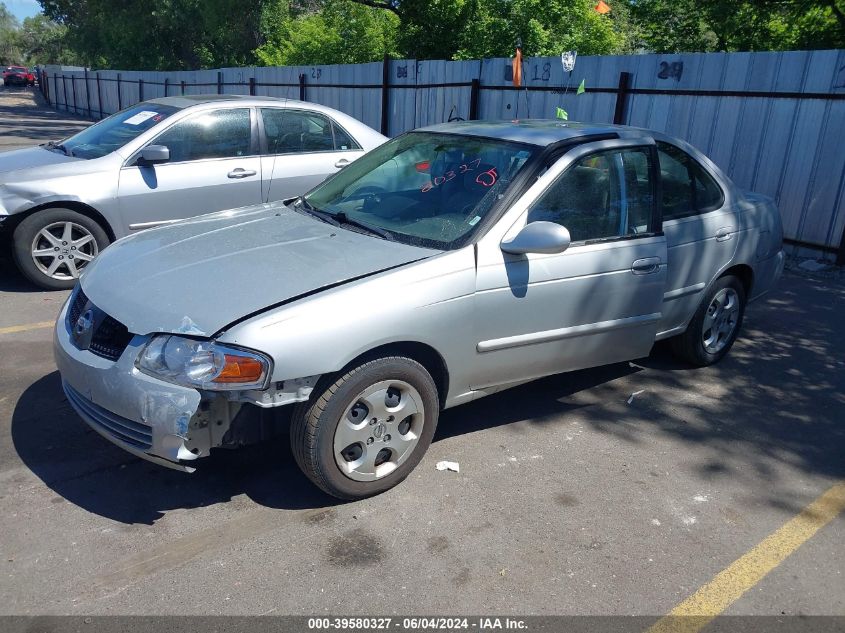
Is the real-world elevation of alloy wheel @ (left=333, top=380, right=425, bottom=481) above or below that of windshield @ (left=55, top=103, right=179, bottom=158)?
below

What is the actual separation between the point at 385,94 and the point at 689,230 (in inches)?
404

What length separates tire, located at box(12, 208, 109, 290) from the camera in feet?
19.8

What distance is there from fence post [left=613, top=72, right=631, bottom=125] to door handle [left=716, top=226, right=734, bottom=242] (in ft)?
17.0

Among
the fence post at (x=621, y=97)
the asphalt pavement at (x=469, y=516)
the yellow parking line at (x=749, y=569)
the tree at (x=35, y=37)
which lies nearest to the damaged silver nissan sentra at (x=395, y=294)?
the asphalt pavement at (x=469, y=516)

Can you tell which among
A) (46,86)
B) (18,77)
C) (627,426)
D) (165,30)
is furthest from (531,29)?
(18,77)

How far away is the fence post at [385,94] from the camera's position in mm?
13867

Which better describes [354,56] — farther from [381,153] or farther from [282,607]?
[282,607]

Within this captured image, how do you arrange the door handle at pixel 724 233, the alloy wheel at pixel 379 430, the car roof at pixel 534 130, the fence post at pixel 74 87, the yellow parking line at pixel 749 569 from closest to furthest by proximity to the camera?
the yellow parking line at pixel 749 569
the alloy wheel at pixel 379 430
the car roof at pixel 534 130
the door handle at pixel 724 233
the fence post at pixel 74 87

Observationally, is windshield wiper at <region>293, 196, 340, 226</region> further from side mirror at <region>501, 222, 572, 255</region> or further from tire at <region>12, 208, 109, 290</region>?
tire at <region>12, 208, 109, 290</region>

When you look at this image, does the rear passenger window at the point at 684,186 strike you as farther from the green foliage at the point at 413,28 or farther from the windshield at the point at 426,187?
the green foliage at the point at 413,28

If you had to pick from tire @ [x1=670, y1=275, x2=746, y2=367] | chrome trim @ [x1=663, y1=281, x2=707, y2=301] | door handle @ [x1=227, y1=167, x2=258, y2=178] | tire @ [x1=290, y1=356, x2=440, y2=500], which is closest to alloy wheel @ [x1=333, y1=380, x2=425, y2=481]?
tire @ [x1=290, y1=356, x2=440, y2=500]

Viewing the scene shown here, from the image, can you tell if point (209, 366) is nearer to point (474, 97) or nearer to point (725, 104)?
point (725, 104)

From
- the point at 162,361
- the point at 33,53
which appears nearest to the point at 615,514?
the point at 162,361

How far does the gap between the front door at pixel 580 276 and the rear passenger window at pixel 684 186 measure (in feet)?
0.85
